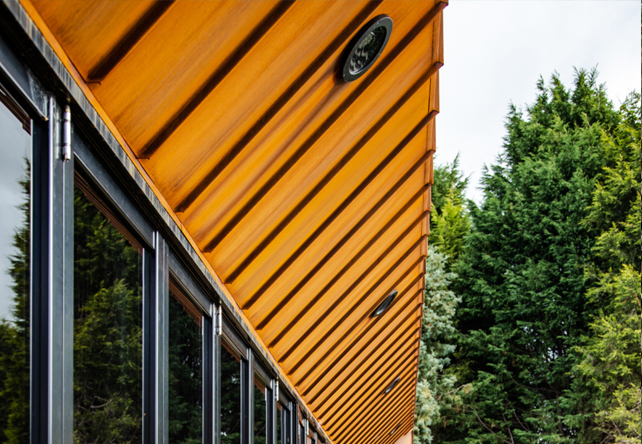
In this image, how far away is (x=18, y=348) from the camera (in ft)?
5.37

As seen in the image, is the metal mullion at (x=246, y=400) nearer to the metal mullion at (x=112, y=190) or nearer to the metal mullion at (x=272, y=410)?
the metal mullion at (x=272, y=410)

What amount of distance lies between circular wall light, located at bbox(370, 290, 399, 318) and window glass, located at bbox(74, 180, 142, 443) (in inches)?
167

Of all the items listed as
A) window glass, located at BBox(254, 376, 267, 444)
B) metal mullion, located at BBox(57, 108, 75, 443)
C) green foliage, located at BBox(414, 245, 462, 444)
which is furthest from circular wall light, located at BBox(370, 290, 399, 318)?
green foliage, located at BBox(414, 245, 462, 444)

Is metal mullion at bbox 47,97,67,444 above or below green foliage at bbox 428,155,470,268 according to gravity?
below

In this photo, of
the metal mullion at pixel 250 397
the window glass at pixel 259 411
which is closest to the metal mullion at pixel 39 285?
the metal mullion at pixel 250 397

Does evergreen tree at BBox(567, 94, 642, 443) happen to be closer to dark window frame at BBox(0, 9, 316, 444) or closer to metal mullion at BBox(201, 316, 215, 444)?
metal mullion at BBox(201, 316, 215, 444)

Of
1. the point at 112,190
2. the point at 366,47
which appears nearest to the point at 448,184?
the point at 366,47

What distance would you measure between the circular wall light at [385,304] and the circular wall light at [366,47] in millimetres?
3777

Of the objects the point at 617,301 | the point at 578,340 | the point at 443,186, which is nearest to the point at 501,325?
the point at 578,340

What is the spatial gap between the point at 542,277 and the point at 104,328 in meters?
27.9

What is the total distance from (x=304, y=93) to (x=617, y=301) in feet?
82.1

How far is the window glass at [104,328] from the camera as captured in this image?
1.98 metres

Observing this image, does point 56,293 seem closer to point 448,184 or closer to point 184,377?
point 184,377

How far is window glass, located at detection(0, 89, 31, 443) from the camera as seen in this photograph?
5.13ft
